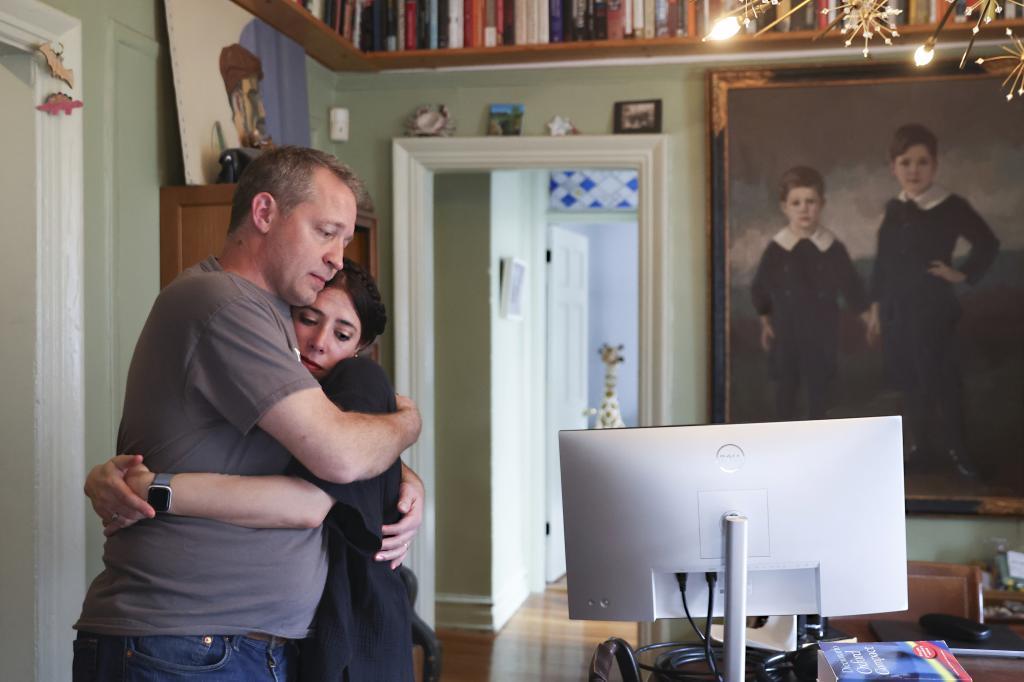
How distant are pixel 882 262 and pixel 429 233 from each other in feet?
6.14

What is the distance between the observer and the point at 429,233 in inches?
180

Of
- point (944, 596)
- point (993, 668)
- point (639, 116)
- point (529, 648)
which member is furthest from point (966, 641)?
point (529, 648)

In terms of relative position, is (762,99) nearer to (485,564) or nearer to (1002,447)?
(1002,447)

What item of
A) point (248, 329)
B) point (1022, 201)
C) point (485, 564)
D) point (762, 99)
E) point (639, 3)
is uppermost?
point (639, 3)

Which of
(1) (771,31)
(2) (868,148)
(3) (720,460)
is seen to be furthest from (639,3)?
(3) (720,460)

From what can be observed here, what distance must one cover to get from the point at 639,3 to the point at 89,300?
2.39m

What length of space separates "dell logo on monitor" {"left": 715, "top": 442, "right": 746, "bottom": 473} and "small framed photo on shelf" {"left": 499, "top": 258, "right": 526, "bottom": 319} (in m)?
4.02

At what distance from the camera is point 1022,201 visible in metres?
3.94

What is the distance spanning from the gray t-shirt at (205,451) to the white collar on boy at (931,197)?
3.01 metres

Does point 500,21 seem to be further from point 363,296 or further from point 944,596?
point 944,596

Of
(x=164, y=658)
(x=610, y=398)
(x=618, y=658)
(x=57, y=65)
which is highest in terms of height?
(x=57, y=65)

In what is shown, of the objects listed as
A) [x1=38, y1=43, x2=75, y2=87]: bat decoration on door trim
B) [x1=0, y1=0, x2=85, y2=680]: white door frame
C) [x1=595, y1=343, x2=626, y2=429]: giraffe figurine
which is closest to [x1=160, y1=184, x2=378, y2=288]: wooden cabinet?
[x1=0, y1=0, x2=85, y2=680]: white door frame

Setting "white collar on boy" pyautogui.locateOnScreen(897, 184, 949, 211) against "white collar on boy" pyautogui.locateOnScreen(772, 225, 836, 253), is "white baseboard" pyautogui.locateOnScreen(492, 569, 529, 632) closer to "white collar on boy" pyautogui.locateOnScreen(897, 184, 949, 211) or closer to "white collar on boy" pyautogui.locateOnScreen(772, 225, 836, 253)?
"white collar on boy" pyautogui.locateOnScreen(772, 225, 836, 253)

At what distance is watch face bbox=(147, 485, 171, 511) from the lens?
164 cm
